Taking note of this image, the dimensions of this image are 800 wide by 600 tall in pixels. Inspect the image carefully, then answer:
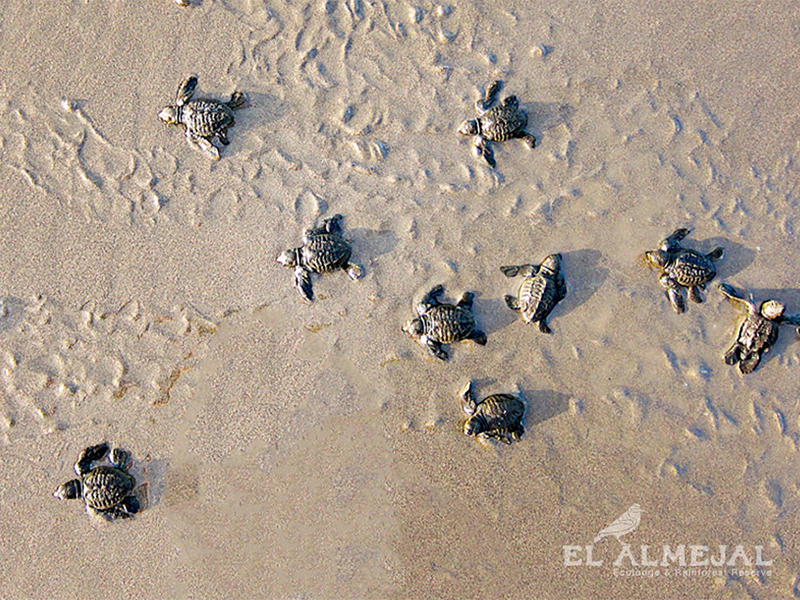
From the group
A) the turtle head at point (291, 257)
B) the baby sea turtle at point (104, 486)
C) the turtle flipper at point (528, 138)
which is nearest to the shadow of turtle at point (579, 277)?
the turtle flipper at point (528, 138)

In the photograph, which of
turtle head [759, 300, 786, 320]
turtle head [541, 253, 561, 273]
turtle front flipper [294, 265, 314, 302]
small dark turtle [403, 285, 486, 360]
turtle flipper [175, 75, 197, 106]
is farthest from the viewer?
turtle flipper [175, 75, 197, 106]

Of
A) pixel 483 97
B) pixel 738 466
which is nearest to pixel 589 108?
pixel 483 97

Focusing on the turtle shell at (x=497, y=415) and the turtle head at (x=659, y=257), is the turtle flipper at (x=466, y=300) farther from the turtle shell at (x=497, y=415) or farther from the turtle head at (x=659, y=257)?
the turtle head at (x=659, y=257)

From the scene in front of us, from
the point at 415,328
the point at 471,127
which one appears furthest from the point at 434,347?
the point at 471,127

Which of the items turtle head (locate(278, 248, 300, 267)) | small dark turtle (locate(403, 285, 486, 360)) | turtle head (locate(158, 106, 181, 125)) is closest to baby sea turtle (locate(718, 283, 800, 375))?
small dark turtle (locate(403, 285, 486, 360))

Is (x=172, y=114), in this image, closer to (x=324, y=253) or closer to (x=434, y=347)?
(x=324, y=253)

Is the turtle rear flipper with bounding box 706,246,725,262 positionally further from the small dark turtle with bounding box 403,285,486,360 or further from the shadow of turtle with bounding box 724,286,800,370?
the small dark turtle with bounding box 403,285,486,360
